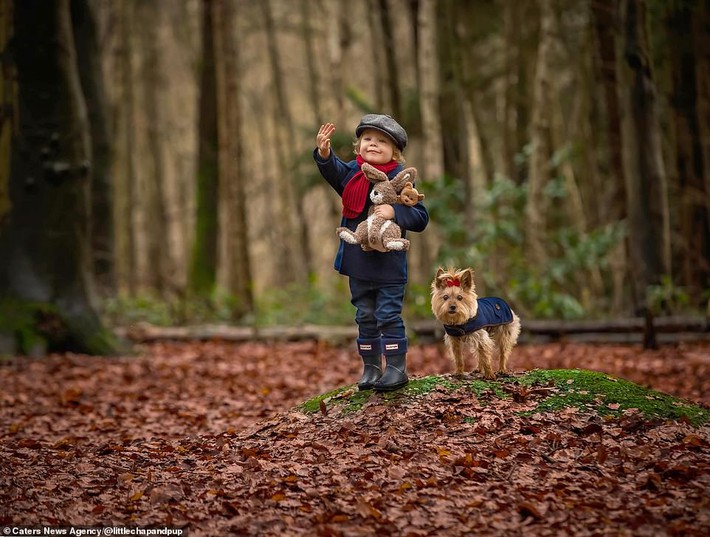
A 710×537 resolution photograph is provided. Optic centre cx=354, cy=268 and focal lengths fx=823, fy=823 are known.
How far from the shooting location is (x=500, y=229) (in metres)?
14.9

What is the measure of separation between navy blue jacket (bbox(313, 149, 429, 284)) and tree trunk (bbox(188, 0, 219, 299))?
12216 mm

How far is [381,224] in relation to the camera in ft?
19.5

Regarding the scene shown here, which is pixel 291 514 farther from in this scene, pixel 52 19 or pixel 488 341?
pixel 52 19

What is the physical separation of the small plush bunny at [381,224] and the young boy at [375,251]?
64 mm

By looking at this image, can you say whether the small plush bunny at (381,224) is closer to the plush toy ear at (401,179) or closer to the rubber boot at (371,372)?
the plush toy ear at (401,179)

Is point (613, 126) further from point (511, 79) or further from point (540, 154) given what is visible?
point (511, 79)

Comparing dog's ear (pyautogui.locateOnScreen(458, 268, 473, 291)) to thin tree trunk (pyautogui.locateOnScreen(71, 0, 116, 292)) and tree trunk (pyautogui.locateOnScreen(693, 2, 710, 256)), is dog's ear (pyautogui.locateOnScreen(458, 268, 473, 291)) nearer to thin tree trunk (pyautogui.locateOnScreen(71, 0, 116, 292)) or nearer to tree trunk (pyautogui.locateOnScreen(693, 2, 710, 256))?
thin tree trunk (pyautogui.locateOnScreen(71, 0, 116, 292))

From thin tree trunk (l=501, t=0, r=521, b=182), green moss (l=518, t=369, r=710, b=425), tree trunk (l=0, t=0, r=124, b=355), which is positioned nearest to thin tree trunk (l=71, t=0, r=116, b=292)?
tree trunk (l=0, t=0, r=124, b=355)

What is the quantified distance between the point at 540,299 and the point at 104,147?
27.5ft

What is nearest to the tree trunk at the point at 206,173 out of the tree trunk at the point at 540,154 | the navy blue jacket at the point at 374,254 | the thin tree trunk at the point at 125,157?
the thin tree trunk at the point at 125,157

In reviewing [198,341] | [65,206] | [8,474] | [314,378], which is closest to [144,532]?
[8,474]

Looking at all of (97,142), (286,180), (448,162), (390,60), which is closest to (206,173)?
(97,142)

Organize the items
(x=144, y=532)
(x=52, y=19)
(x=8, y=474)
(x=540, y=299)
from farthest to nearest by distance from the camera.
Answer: (x=540, y=299)
(x=52, y=19)
(x=8, y=474)
(x=144, y=532)

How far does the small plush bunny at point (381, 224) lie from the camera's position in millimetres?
5918
